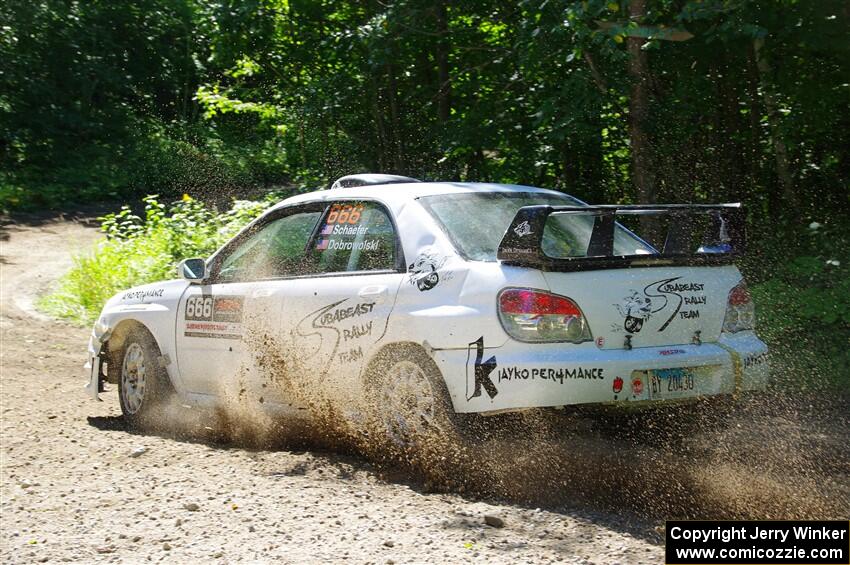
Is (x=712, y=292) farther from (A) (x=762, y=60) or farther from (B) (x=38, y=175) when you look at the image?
(B) (x=38, y=175)

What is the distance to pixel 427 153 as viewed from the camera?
532 inches

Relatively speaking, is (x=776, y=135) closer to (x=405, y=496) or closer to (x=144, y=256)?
(x=405, y=496)

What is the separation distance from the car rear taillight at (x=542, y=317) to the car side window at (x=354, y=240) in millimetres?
960

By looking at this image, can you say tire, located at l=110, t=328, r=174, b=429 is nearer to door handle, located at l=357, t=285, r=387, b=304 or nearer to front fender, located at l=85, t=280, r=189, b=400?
front fender, located at l=85, t=280, r=189, b=400

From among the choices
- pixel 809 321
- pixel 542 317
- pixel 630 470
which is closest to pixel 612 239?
pixel 542 317

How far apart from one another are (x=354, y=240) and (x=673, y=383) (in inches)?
81.9

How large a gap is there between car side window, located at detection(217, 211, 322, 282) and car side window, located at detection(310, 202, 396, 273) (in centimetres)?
14

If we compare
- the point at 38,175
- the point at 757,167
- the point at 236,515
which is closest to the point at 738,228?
the point at 236,515

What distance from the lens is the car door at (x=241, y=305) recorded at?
6.65 meters

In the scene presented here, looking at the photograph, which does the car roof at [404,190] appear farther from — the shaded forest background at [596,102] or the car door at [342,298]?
the shaded forest background at [596,102]

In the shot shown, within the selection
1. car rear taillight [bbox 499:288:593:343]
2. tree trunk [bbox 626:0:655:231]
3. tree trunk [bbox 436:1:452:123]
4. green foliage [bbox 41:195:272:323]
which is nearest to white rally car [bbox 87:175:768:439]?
car rear taillight [bbox 499:288:593:343]

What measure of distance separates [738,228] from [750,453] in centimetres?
125

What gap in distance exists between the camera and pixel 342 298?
20.0 feet

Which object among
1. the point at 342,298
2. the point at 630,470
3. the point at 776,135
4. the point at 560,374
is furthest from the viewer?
the point at 776,135
